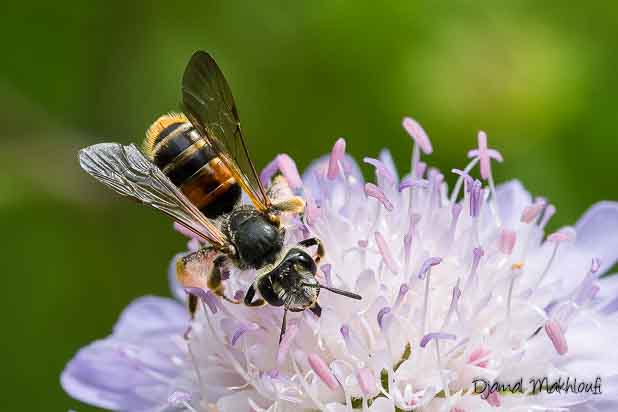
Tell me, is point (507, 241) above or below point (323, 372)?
above

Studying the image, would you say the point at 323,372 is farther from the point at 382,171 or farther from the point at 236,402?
the point at 382,171

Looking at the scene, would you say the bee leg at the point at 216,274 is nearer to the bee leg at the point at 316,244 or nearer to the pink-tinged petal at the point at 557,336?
the bee leg at the point at 316,244

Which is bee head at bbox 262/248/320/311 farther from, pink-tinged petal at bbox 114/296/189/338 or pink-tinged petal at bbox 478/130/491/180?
pink-tinged petal at bbox 114/296/189/338

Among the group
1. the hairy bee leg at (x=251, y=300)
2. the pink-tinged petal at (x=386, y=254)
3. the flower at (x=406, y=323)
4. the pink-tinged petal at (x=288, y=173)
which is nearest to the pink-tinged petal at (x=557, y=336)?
the flower at (x=406, y=323)

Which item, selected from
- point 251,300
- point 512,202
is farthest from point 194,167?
point 512,202

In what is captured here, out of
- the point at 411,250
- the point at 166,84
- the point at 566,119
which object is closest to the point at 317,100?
the point at 166,84

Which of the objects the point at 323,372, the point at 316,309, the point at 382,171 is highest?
the point at 382,171

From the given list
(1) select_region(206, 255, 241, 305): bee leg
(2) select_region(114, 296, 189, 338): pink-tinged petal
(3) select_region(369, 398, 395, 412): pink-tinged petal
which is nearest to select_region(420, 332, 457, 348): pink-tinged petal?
(3) select_region(369, 398, 395, 412): pink-tinged petal
